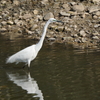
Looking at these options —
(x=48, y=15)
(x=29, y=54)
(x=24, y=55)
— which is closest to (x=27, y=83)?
(x=29, y=54)

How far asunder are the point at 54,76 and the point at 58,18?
30.2 feet

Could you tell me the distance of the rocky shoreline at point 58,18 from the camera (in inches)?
650

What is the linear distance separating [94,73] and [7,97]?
3.20m

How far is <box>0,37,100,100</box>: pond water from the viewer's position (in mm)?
8750

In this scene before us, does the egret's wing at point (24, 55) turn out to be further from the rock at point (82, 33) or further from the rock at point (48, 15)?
the rock at point (48, 15)

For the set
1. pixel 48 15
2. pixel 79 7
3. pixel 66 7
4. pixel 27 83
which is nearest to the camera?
pixel 27 83

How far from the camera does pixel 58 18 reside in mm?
19281

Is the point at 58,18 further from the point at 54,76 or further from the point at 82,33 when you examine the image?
the point at 54,76

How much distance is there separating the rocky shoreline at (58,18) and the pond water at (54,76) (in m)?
2.04

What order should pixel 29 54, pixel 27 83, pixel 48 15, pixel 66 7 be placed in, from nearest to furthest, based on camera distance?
pixel 27 83 → pixel 29 54 → pixel 48 15 → pixel 66 7

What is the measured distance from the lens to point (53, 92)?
29.4ft

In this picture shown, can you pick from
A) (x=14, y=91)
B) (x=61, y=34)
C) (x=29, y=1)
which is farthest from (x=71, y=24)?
(x=14, y=91)

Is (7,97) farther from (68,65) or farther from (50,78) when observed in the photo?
(68,65)

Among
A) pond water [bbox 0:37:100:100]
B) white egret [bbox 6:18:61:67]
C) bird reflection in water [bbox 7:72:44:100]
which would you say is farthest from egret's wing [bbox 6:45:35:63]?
bird reflection in water [bbox 7:72:44:100]
